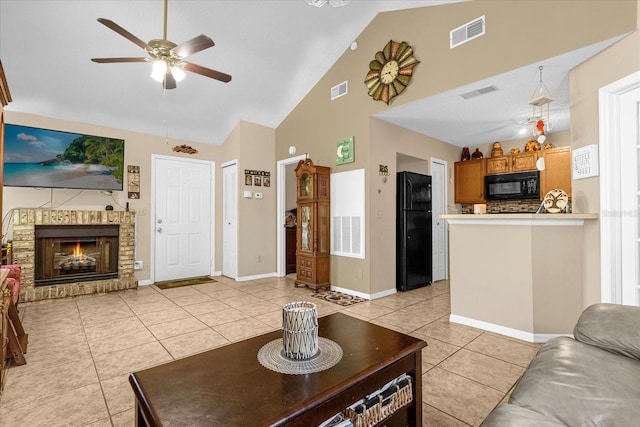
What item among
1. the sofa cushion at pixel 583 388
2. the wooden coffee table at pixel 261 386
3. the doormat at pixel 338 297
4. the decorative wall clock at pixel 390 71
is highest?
the decorative wall clock at pixel 390 71

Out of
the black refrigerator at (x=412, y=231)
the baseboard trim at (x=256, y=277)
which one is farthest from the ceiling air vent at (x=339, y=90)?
the baseboard trim at (x=256, y=277)

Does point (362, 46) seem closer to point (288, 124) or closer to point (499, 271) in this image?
point (288, 124)

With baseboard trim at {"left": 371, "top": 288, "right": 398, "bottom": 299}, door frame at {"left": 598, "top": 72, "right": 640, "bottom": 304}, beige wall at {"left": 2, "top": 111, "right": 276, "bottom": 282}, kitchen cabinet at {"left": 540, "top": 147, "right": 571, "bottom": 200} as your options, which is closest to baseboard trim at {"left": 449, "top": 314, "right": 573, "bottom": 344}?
door frame at {"left": 598, "top": 72, "right": 640, "bottom": 304}

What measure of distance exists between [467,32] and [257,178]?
12.6 feet

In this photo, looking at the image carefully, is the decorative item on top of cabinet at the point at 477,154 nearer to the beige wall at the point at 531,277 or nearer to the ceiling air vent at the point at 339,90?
the ceiling air vent at the point at 339,90

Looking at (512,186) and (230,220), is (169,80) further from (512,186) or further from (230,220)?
(512,186)

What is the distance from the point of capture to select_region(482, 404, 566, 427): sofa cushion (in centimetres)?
79

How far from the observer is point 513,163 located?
533 cm

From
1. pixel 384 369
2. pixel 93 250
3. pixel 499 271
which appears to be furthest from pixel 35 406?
pixel 499 271

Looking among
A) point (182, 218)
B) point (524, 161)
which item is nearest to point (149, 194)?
point (182, 218)

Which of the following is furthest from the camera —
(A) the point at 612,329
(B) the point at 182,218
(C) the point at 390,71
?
(B) the point at 182,218

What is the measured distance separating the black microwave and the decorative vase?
5.25m

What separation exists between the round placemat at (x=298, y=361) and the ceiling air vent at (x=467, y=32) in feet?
11.2

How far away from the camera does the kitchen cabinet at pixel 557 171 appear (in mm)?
4762
